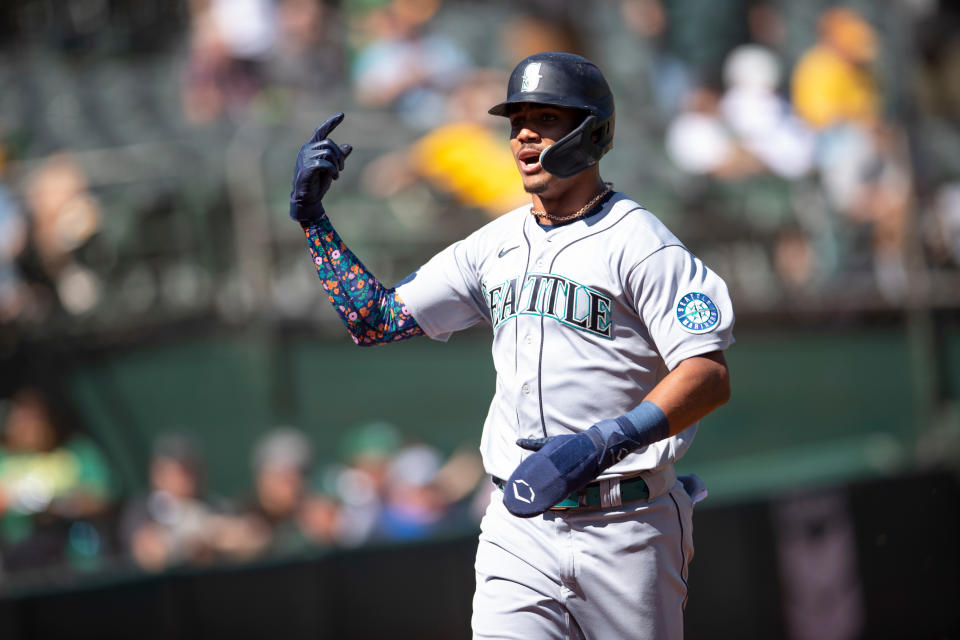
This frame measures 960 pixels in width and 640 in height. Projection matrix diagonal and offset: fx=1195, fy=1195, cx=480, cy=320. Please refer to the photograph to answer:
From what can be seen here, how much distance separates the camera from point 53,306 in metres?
7.27

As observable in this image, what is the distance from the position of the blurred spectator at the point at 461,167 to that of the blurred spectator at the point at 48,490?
238 centimetres

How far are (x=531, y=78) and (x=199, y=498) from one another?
4687 millimetres

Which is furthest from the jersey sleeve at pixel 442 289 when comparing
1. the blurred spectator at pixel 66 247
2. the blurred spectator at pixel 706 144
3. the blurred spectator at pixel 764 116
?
the blurred spectator at pixel 764 116

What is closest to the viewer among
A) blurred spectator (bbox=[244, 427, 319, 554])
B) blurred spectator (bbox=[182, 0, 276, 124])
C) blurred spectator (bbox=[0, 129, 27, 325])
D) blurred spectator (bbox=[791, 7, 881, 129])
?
blurred spectator (bbox=[244, 427, 319, 554])

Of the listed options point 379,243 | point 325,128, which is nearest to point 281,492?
point 379,243

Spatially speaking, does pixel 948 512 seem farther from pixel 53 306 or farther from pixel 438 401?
pixel 53 306

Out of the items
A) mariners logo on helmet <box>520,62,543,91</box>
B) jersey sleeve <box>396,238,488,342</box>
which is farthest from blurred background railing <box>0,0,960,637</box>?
mariners logo on helmet <box>520,62,543,91</box>

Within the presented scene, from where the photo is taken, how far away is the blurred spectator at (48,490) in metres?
6.29

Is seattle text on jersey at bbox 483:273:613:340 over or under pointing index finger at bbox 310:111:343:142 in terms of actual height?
under

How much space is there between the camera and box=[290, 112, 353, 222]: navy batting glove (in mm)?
2691

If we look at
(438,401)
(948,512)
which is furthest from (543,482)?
(438,401)

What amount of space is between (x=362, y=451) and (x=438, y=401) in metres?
0.69

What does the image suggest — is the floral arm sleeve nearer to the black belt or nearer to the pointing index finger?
the pointing index finger

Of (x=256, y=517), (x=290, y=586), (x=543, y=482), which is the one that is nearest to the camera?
(x=543, y=482)
